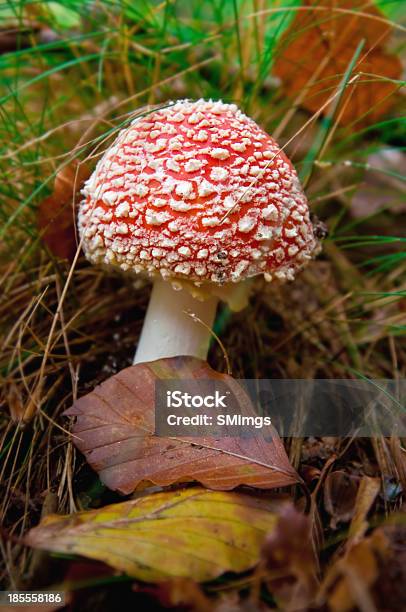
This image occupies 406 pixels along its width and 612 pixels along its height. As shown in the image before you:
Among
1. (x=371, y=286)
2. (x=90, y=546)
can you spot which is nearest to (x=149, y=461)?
(x=90, y=546)

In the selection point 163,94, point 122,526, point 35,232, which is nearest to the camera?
point 122,526

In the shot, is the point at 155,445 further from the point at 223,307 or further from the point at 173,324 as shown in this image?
the point at 223,307

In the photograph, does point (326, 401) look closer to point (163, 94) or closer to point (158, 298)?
point (158, 298)

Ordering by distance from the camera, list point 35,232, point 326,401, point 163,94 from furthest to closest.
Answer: point 163,94 < point 35,232 < point 326,401

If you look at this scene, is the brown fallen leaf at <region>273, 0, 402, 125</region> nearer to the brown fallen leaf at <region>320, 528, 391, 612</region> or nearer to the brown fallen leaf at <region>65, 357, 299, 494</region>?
the brown fallen leaf at <region>65, 357, 299, 494</region>

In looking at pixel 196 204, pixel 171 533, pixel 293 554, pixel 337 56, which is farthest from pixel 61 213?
pixel 337 56

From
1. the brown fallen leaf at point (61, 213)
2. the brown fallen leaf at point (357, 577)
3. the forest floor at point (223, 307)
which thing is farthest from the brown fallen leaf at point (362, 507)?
the brown fallen leaf at point (61, 213)
